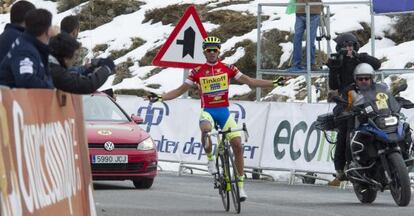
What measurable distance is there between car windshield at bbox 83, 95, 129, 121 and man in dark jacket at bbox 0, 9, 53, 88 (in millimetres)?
9203

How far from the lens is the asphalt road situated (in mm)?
14070

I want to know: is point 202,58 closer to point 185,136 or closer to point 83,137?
point 185,136

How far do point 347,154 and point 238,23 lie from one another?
2215cm

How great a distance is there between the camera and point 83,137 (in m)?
9.98

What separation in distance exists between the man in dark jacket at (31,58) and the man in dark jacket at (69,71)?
99 millimetres

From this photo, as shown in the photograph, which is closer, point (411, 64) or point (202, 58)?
point (202, 58)

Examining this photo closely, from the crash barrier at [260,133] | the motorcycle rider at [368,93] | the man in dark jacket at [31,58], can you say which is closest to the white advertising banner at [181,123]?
the crash barrier at [260,133]

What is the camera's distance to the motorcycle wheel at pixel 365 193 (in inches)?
610

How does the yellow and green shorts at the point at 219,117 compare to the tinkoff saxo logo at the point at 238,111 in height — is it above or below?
above

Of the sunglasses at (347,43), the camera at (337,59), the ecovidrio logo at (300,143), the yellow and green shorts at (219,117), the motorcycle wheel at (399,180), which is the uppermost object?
the sunglasses at (347,43)

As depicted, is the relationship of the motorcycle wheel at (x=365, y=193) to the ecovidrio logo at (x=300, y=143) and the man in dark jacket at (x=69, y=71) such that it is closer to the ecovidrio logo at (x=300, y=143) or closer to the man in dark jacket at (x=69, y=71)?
the ecovidrio logo at (x=300, y=143)

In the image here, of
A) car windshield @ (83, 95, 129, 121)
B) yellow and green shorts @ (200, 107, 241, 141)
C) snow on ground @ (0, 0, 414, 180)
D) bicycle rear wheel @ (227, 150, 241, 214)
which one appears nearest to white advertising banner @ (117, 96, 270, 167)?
snow on ground @ (0, 0, 414, 180)

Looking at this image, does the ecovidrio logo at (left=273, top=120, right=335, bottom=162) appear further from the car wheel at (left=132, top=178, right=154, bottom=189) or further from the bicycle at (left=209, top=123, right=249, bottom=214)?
the bicycle at (left=209, top=123, right=249, bottom=214)

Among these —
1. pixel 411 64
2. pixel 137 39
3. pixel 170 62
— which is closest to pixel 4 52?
pixel 170 62
